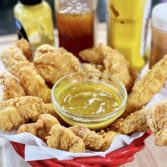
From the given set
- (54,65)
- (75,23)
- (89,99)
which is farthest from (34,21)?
(89,99)

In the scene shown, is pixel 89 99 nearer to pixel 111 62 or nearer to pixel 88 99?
pixel 88 99

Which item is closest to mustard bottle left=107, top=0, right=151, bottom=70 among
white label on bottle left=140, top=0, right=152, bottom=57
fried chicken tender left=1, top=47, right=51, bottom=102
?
white label on bottle left=140, top=0, right=152, bottom=57

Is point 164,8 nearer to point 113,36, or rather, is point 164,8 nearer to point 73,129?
point 113,36

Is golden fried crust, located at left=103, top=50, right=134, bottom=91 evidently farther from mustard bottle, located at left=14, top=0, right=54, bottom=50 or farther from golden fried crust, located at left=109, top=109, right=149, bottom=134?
mustard bottle, located at left=14, top=0, right=54, bottom=50

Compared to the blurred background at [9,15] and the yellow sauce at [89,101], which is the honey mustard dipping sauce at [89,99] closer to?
the yellow sauce at [89,101]

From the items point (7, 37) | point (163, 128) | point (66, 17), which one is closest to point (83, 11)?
point (66, 17)
